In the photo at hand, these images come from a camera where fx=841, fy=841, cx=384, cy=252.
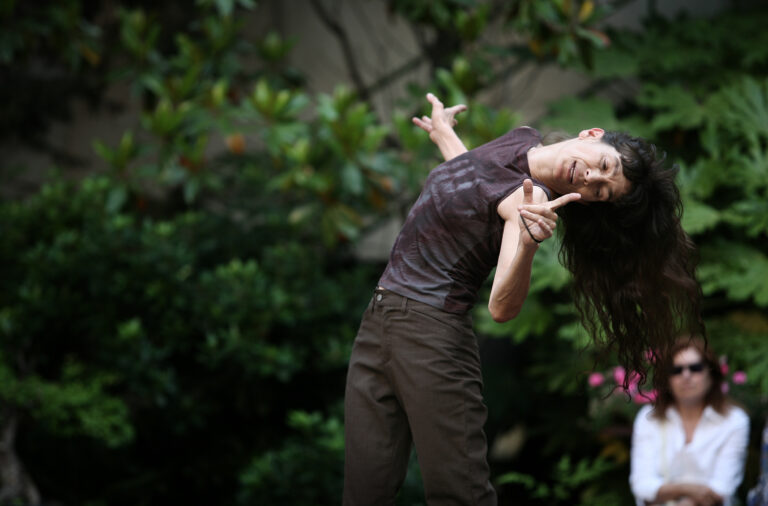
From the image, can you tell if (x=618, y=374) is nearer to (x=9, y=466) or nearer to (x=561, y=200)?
(x=561, y=200)

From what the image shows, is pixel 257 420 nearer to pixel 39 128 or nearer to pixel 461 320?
pixel 39 128

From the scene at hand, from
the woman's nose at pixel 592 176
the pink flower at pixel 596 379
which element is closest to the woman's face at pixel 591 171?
the woman's nose at pixel 592 176

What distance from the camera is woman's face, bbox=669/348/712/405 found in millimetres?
3355

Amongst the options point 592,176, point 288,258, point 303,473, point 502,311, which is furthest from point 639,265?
point 288,258

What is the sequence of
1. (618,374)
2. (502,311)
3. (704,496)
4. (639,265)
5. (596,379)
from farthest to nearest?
1. (596,379)
2. (618,374)
3. (704,496)
4. (639,265)
5. (502,311)

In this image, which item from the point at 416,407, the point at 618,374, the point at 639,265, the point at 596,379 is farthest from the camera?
the point at 596,379

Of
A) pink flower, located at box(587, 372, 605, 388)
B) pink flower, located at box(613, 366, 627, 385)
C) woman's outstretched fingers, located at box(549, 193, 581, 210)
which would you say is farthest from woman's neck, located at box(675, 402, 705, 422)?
woman's outstretched fingers, located at box(549, 193, 581, 210)

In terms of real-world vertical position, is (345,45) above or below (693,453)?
→ above

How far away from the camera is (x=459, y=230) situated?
2039mm

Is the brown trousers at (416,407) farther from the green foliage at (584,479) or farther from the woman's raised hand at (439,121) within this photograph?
the green foliage at (584,479)

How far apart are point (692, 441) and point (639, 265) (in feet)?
5.33

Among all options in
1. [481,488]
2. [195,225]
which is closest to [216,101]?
[195,225]

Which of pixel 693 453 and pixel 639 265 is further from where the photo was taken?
pixel 693 453

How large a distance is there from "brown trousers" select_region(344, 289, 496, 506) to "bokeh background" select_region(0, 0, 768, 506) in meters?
1.83
